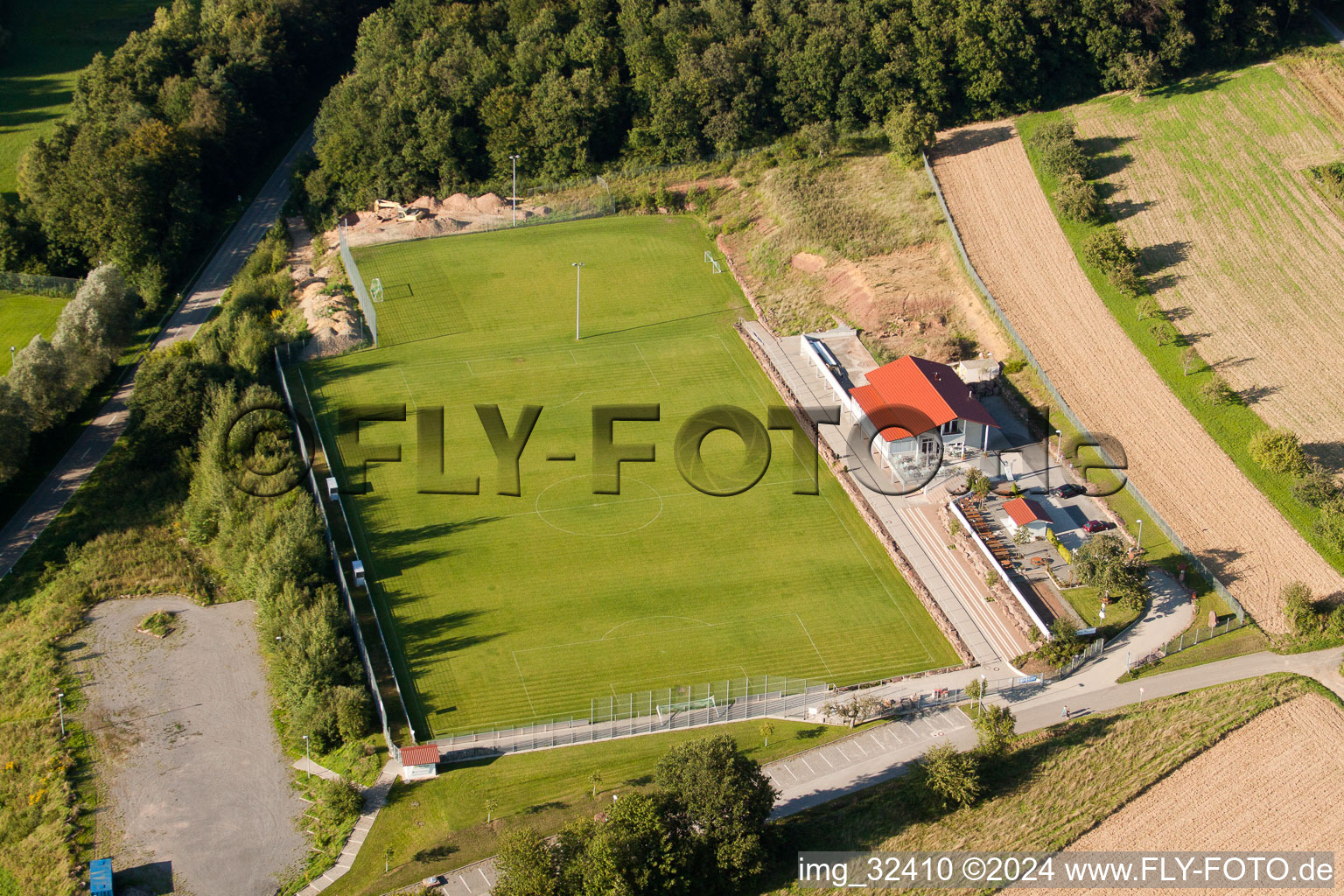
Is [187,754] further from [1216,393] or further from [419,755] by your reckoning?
[1216,393]

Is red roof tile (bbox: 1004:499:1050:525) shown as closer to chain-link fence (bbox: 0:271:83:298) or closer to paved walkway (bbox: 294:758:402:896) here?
paved walkway (bbox: 294:758:402:896)

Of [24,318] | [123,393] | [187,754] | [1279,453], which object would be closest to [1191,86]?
[1279,453]

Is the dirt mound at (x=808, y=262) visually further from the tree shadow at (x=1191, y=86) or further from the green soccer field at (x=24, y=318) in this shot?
the green soccer field at (x=24, y=318)

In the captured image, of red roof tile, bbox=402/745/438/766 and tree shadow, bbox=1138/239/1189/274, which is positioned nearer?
red roof tile, bbox=402/745/438/766

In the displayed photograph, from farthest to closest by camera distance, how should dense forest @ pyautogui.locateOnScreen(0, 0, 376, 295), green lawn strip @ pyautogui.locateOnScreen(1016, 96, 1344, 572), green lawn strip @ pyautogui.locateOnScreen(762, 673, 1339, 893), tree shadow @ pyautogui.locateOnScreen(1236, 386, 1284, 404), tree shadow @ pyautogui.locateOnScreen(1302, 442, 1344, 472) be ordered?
dense forest @ pyautogui.locateOnScreen(0, 0, 376, 295)
tree shadow @ pyautogui.locateOnScreen(1236, 386, 1284, 404)
tree shadow @ pyautogui.locateOnScreen(1302, 442, 1344, 472)
green lawn strip @ pyautogui.locateOnScreen(1016, 96, 1344, 572)
green lawn strip @ pyautogui.locateOnScreen(762, 673, 1339, 893)

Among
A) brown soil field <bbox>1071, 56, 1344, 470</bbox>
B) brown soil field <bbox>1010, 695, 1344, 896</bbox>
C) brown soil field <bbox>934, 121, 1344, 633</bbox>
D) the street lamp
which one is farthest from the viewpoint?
the street lamp

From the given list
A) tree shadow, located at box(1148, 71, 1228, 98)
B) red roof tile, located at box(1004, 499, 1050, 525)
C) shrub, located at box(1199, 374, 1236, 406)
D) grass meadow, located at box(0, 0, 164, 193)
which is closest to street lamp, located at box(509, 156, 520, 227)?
grass meadow, located at box(0, 0, 164, 193)
